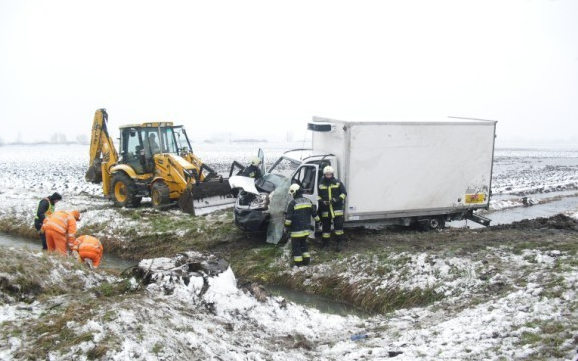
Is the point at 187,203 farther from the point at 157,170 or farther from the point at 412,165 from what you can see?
the point at 412,165

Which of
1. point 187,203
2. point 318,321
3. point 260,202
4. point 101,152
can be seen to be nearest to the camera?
point 318,321

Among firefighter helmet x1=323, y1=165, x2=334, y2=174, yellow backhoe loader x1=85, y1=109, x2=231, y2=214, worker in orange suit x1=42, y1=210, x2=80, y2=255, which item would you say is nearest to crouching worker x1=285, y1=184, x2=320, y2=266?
firefighter helmet x1=323, y1=165, x2=334, y2=174

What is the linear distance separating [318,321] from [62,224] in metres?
5.22

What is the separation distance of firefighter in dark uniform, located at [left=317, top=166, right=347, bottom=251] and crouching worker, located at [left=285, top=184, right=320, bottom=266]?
2.13ft

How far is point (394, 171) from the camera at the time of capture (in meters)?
12.3

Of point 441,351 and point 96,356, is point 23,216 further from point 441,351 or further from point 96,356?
point 441,351

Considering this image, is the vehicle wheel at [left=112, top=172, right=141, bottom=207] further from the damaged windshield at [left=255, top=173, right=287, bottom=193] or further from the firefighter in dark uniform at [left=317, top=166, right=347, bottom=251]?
the firefighter in dark uniform at [left=317, top=166, right=347, bottom=251]

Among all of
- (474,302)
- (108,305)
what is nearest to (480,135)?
(474,302)

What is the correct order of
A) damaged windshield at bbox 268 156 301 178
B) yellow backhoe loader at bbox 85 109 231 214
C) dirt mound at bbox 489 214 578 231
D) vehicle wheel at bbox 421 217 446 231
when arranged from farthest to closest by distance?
1. yellow backhoe loader at bbox 85 109 231 214
2. vehicle wheel at bbox 421 217 446 231
3. damaged windshield at bbox 268 156 301 178
4. dirt mound at bbox 489 214 578 231

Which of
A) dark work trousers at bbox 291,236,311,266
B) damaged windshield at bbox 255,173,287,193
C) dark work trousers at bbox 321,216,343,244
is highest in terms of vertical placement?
damaged windshield at bbox 255,173,287,193

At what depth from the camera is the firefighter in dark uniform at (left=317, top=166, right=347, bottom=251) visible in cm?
1148

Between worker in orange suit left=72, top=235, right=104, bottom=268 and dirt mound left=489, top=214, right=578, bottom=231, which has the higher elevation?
worker in orange suit left=72, top=235, right=104, bottom=268

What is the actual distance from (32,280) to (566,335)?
6.92 meters

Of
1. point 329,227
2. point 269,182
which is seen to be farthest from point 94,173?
point 329,227
